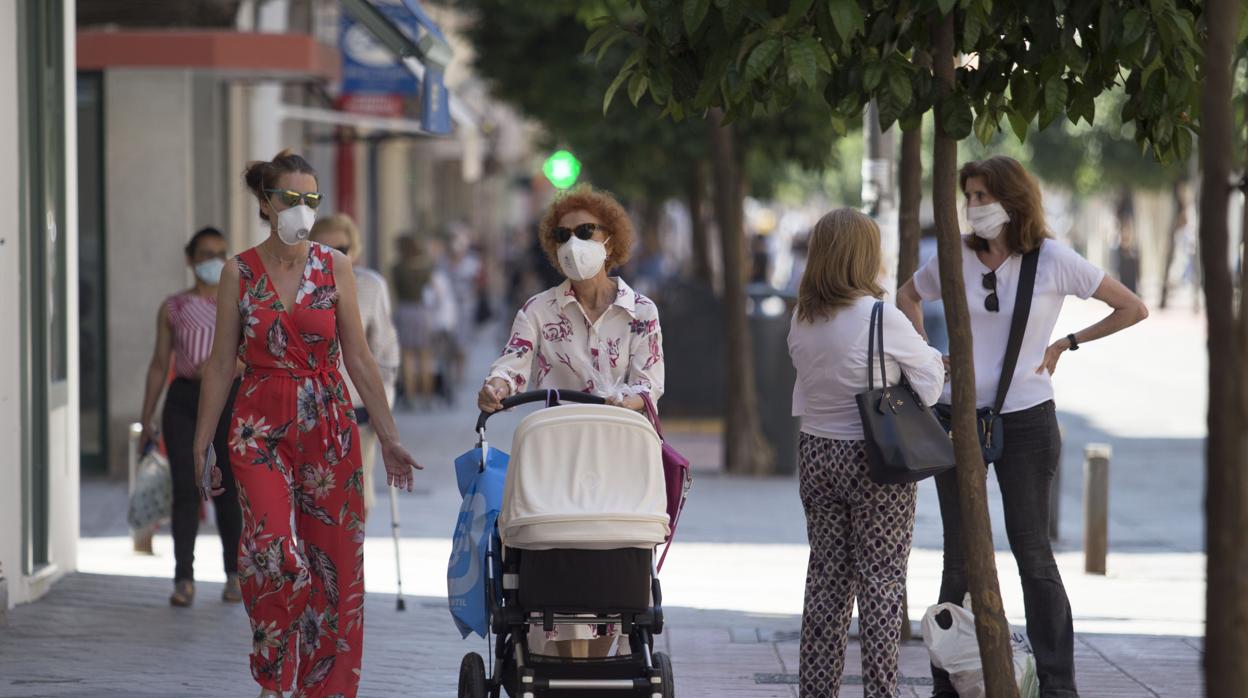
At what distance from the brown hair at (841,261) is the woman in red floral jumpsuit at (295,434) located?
57.6 inches

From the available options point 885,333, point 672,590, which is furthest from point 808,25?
point 672,590

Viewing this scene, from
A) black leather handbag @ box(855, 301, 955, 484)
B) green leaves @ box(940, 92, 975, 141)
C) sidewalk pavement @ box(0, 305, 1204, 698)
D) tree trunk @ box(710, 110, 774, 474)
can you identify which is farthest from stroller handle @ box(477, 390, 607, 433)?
tree trunk @ box(710, 110, 774, 474)

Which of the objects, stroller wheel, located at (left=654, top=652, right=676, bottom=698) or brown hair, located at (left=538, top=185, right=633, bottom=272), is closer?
stroller wheel, located at (left=654, top=652, right=676, bottom=698)

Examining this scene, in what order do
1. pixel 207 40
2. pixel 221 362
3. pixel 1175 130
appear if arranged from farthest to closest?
pixel 207 40 < pixel 221 362 < pixel 1175 130

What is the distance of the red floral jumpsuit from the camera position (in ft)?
19.5

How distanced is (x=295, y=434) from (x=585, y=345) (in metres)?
0.99

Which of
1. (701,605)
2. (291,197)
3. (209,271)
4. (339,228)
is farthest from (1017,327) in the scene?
(209,271)

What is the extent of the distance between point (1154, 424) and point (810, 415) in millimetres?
14651

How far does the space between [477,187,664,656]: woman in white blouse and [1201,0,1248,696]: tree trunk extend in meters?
2.55

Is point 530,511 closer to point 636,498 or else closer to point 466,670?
point 636,498

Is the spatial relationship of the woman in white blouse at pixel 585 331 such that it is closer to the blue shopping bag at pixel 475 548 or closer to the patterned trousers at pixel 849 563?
the blue shopping bag at pixel 475 548

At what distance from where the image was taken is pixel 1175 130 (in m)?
5.54

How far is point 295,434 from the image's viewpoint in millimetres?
5988

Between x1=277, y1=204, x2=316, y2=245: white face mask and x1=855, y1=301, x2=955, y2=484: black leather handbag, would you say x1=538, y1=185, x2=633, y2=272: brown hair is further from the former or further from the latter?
x1=855, y1=301, x2=955, y2=484: black leather handbag
